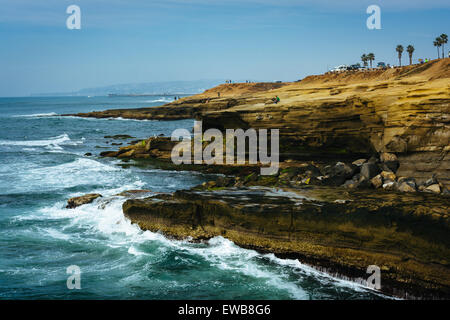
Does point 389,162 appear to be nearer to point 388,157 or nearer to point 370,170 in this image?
point 388,157

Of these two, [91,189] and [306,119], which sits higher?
[306,119]

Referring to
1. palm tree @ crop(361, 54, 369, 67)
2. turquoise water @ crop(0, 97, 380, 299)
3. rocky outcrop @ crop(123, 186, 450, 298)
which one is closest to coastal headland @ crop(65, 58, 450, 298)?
rocky outcrop @ crop(123, 186, 450, 298)

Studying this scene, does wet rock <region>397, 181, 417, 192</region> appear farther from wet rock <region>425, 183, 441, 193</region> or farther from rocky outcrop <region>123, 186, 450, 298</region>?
rocky outcrop <region>123, 186, 450, 298</region>

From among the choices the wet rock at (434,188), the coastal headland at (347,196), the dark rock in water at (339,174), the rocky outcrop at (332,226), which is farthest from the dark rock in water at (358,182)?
the rocky outcrop at (332,226)
